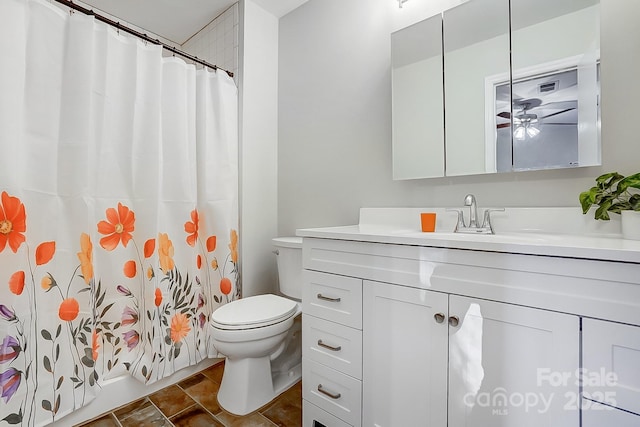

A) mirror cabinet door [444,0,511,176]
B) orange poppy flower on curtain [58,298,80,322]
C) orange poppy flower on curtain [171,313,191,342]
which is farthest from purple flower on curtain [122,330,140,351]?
mirror cabinet door [444,0,511,176]

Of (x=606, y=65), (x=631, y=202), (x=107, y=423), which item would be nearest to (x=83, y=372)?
(x=107, y=423)

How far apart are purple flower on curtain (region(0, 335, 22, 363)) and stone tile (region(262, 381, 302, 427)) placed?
1051 mm

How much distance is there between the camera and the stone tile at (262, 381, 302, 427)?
4.54ft

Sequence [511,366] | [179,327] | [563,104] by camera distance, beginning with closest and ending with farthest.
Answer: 1. [511,366]
2. [563,104]
3. [179,327]

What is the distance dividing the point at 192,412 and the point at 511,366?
1.43 m

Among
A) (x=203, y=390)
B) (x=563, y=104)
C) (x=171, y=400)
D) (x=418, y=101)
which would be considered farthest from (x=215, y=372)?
(x=563, y=104)

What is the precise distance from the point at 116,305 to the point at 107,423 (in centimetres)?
53

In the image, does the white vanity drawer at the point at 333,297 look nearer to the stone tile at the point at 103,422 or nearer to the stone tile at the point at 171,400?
the stone tile at the point at 171,400

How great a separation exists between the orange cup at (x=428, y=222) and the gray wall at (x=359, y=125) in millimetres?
147

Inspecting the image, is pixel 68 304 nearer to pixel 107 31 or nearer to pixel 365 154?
pixel 107 31

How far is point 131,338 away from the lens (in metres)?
1.54

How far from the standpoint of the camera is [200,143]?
1.81 meters

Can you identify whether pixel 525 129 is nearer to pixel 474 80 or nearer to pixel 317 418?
pixel 474 80

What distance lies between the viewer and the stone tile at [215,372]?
1.75 meters
